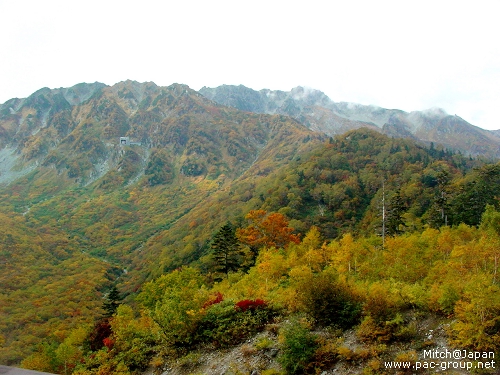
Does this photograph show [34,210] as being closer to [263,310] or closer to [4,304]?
[4,304]

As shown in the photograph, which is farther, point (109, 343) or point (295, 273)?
point (109, 343)

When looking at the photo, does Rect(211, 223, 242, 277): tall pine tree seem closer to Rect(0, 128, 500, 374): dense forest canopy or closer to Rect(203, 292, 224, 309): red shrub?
Rect(0, 128, 500, 374): dense forest canopy

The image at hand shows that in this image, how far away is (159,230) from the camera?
151 meters

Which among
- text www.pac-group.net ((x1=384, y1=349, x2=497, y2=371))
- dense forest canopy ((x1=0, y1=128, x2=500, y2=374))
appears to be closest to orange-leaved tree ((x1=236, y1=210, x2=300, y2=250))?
dense forest canopy ((x1=0, y1=128, x2=500, y2=374))

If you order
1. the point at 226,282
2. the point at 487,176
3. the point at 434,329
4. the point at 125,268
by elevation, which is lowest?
the point at 125,268

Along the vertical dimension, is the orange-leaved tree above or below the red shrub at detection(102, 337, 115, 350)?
above

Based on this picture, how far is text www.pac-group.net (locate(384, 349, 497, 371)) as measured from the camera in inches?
547

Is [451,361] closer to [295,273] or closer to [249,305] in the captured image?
[295,273]

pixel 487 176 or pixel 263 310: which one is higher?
pixel 487 176

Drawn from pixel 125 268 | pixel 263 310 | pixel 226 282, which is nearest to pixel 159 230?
pixel 125 268

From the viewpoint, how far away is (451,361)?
14.7m

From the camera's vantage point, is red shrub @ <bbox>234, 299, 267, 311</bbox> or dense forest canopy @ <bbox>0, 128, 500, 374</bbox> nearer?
dense forest canopy @ <bbox>0, 128, 500, 374</bbox>

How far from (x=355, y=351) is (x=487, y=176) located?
54855mm

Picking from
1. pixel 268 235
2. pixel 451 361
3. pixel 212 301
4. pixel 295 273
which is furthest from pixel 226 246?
pixel 451 361
